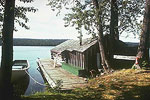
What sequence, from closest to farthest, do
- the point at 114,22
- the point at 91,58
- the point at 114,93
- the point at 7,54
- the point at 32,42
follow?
1. the point at 7,54
2. the point at 114,93
3. the point at 114,22
4. the point at 91,58
5. the point at 32,42

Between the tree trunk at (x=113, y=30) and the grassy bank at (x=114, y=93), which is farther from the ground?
the tree trunk at (x=113, y=30)

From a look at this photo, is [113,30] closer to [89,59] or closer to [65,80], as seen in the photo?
A: [89,59]

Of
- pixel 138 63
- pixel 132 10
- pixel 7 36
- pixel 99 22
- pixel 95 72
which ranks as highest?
pixel 132 10

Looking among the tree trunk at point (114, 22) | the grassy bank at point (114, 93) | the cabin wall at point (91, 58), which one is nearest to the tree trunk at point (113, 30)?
the tree trunk at point (114, 22)

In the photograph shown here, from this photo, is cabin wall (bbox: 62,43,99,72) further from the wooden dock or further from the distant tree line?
the distant tree line

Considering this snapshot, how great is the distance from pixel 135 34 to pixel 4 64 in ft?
56.1

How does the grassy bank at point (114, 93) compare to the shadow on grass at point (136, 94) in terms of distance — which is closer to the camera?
the shadow on grass at point (136, 94)

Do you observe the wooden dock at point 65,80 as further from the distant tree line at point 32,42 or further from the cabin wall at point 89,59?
the distant tree line at point 32,42

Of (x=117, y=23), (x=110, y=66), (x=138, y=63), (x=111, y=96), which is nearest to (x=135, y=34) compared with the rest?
(x=117, y=23)

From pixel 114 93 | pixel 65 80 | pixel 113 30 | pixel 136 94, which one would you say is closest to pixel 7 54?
pixel 114 93

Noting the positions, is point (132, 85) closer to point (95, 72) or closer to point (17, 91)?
point (17, 91)

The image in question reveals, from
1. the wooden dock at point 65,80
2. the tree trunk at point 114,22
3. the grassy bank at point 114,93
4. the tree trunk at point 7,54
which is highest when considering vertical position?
the tree trunk at point 114,22

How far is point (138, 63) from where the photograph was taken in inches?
579

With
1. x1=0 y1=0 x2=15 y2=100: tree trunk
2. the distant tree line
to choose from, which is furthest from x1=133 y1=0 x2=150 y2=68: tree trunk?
the distant tree line
